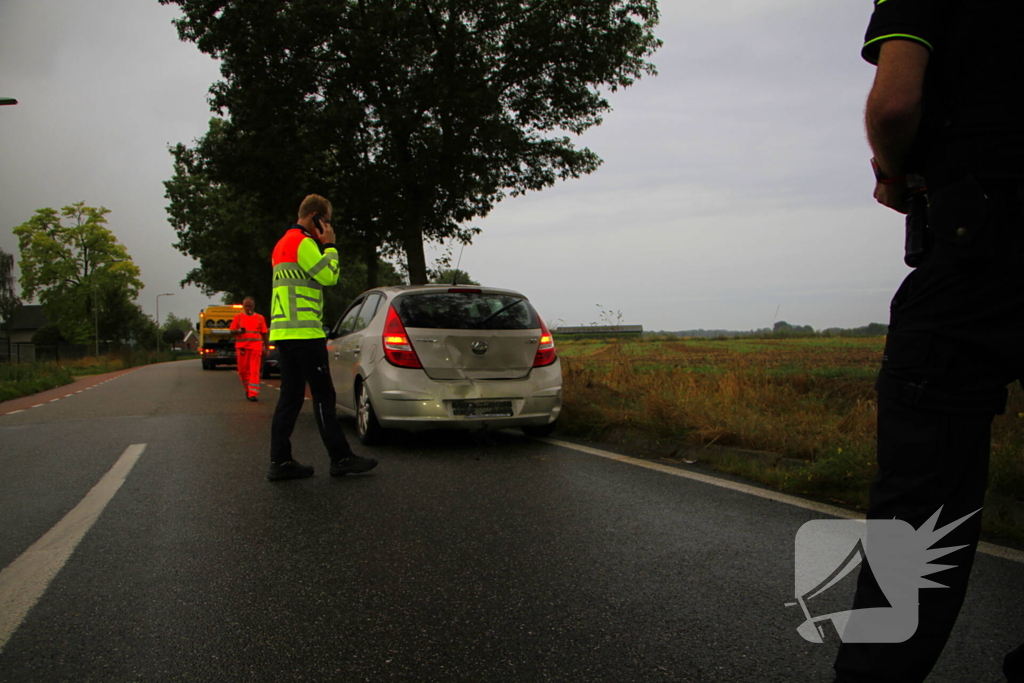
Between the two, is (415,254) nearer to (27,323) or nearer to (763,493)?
(763,493)

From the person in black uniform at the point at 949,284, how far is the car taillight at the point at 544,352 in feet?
19.6

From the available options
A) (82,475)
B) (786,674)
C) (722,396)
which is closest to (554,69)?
→ (722,396)

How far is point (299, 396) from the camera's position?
605cm

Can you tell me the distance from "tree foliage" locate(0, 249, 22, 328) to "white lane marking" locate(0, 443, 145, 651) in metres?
83.8

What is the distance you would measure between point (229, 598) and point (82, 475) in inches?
151

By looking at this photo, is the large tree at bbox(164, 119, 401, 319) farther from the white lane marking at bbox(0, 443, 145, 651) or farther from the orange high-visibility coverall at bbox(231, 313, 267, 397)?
the white lane marking at bbox(0, 443, 145, 651)

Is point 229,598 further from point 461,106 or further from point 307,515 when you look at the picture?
point 461,106

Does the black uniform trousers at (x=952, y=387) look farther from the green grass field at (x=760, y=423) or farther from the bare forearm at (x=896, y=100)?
the green grass field at (x=760, y=423)

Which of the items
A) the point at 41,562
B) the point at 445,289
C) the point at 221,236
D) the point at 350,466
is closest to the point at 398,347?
the point at 445,289

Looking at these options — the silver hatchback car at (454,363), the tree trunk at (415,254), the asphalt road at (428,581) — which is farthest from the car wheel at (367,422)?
the tree trunk at (415,254)

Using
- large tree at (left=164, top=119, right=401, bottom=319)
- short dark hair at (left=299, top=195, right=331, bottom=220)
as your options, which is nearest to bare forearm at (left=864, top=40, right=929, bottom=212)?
short dark hair at (left=299, top=195, right=331, bottom=220)

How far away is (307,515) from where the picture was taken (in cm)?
480

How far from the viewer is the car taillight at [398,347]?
717 centimetres

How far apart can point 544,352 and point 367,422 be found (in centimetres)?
190
